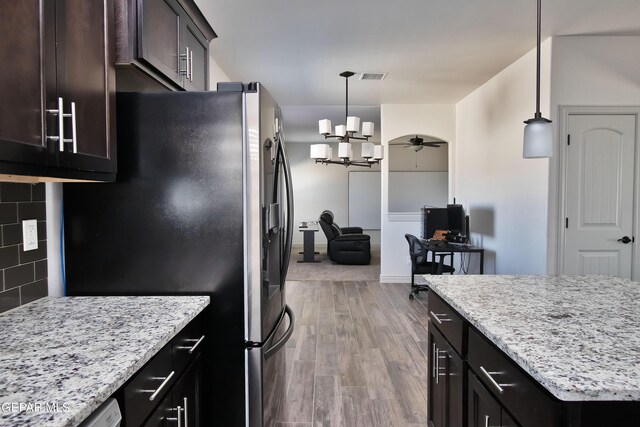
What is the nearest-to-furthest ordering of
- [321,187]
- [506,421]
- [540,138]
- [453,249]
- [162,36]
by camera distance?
[506,421]
[162,36]
[540,138]
[453,249]
[321,187]

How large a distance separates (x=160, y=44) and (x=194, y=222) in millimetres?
810

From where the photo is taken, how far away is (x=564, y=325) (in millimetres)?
1322

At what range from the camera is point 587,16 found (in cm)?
306

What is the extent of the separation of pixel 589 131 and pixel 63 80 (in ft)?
12.9

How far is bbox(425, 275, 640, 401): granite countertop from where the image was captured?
0.95 m

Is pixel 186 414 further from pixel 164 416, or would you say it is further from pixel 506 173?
→ pixel 506 173

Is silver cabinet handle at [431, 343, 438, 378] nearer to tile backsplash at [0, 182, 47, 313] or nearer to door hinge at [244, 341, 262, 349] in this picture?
door hinge at [244, 341, 262, 349]

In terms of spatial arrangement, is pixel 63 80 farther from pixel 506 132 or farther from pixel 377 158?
pixel 377 158

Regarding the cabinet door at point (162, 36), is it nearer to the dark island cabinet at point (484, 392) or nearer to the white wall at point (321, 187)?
the dark island cabinet at point (484, 392)

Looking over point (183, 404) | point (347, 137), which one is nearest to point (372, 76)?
point (347, 137)

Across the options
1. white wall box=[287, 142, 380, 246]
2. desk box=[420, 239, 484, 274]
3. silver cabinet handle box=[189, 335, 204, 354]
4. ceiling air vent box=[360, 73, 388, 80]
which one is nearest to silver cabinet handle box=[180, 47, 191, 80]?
silver cabinet handle box=[189, 335, 204, 354]

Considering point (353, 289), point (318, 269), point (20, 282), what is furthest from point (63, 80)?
point (318, 269)

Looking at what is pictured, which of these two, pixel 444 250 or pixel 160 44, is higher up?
pixel 160 44

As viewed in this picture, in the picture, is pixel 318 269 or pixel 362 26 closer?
pixel 362 26
